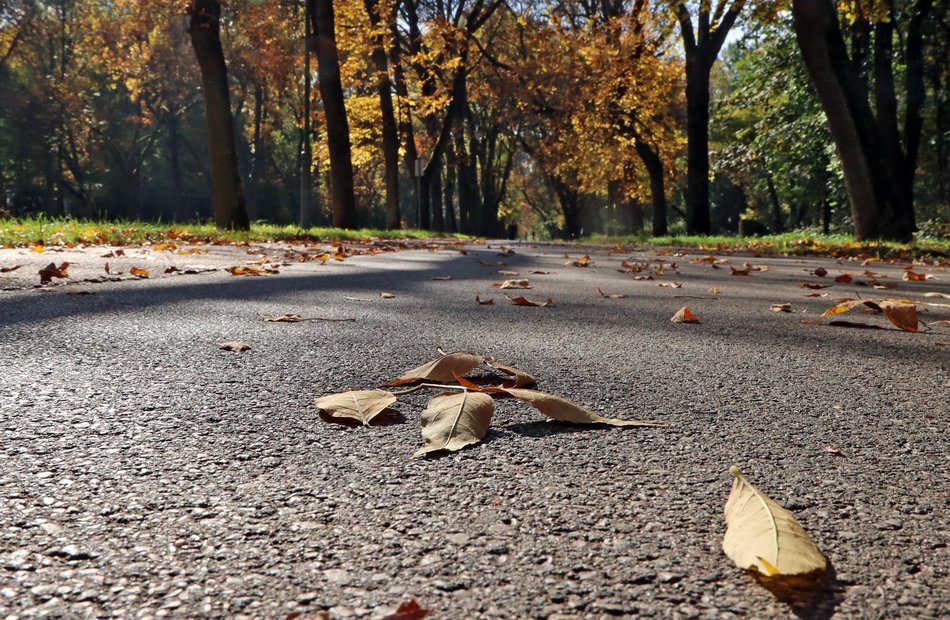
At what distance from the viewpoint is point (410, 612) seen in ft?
2.76

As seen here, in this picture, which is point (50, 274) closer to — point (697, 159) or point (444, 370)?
point (444, 370)

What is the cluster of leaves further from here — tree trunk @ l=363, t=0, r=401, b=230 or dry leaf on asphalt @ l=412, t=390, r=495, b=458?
tree trunk @ l=363, t=0, r=401, b=230

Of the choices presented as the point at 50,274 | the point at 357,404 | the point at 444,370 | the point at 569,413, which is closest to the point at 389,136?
the point at 50,274

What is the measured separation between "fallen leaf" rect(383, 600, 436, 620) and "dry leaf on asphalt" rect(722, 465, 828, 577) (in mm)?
405

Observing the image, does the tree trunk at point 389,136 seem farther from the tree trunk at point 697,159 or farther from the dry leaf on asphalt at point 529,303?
the dry leaf on asphalt at point 529,303

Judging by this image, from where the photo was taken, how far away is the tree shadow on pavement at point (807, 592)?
0.88 m

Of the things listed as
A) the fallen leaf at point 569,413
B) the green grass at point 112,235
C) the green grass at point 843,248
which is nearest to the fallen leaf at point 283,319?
the fallen leaf at point 569,413

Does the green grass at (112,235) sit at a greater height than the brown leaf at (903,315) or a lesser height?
greater

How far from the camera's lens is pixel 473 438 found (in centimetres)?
149

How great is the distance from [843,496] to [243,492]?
37.2 inches

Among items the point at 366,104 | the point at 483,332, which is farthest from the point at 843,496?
the point at 366,104

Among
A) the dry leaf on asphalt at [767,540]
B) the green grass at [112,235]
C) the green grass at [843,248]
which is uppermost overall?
the green grass at [112,235]

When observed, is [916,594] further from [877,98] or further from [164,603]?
[877,98]

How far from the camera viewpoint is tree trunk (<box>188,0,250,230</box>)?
13469 millimetres
